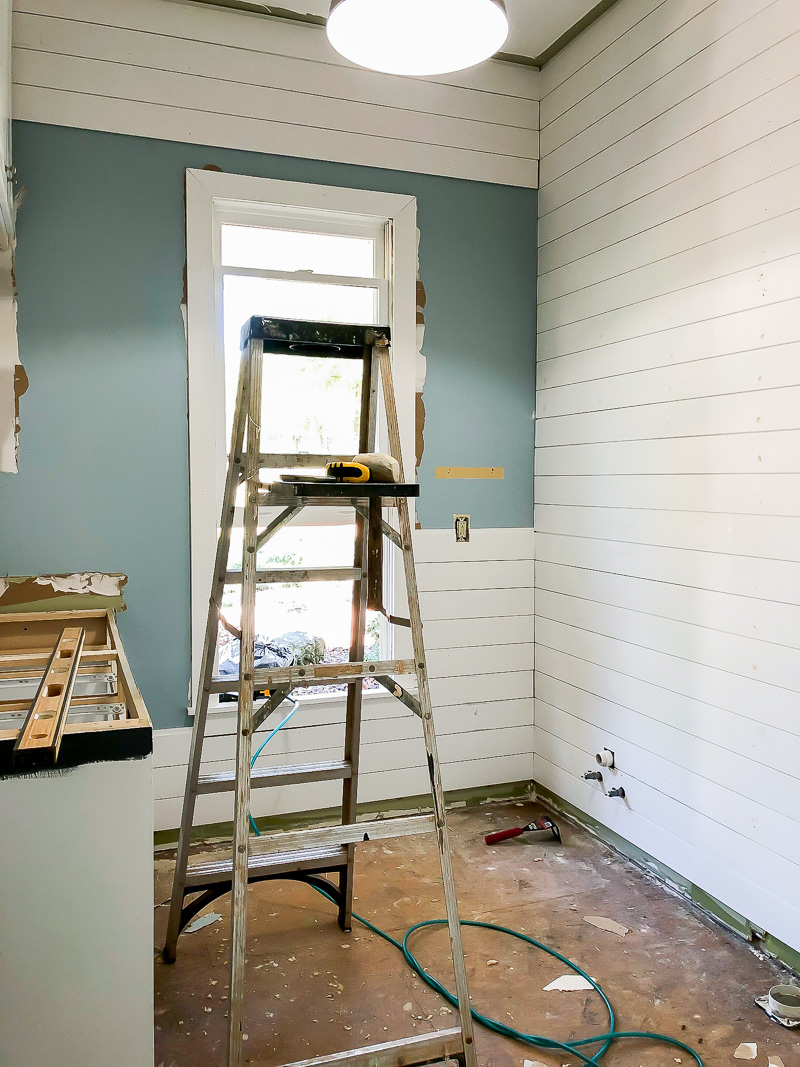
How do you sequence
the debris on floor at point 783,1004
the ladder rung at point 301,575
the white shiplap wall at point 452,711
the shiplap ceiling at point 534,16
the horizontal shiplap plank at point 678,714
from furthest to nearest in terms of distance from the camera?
1. the white shiplap wall at point 452,711
2. the shiplap ceiling at point 534,16
3. the horizontal shiplap plank at point 678,714
4. the debris on floor at point 783,1004
5. the ladder rung at point 301,575

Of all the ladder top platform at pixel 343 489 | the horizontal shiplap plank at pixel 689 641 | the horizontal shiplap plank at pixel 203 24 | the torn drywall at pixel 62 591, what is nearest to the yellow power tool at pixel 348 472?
the ladder top platform at pixel 343 489

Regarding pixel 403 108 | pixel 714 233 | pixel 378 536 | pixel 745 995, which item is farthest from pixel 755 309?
pixel 745 995

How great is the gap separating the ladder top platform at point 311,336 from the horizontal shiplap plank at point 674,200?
3.94 ft

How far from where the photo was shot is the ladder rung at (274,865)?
217 centimetres

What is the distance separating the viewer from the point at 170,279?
2834 mm

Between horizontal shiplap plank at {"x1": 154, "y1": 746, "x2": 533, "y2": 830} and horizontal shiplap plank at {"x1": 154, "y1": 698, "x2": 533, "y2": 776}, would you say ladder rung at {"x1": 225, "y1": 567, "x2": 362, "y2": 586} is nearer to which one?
horizontal shiplap plank at {"x1": 154, "y1": 698, "x2": 533, "y2": 776}

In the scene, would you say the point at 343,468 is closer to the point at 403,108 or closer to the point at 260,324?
the point at 260,324

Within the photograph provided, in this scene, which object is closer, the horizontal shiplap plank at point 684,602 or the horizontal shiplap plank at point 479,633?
the horizontal shiplap plank at point 684,602

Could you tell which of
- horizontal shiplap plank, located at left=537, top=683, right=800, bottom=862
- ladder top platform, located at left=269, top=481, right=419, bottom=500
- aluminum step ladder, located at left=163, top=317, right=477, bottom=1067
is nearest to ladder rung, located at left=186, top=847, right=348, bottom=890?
aluminum step ladder, located at left=163, top=317, right=477, bottom=1067

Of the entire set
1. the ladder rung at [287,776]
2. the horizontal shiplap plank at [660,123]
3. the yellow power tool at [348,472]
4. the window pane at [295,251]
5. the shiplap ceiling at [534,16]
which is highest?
the shiplap ceiling at [534,16]

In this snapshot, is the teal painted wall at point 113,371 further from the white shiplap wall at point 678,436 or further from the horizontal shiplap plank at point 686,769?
the horizontal shiplap plank at point 686,769

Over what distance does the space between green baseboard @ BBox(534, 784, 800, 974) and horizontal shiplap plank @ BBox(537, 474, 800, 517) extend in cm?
122

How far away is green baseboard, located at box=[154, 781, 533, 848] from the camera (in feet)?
9.66

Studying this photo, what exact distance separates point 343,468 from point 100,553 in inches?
57.3
